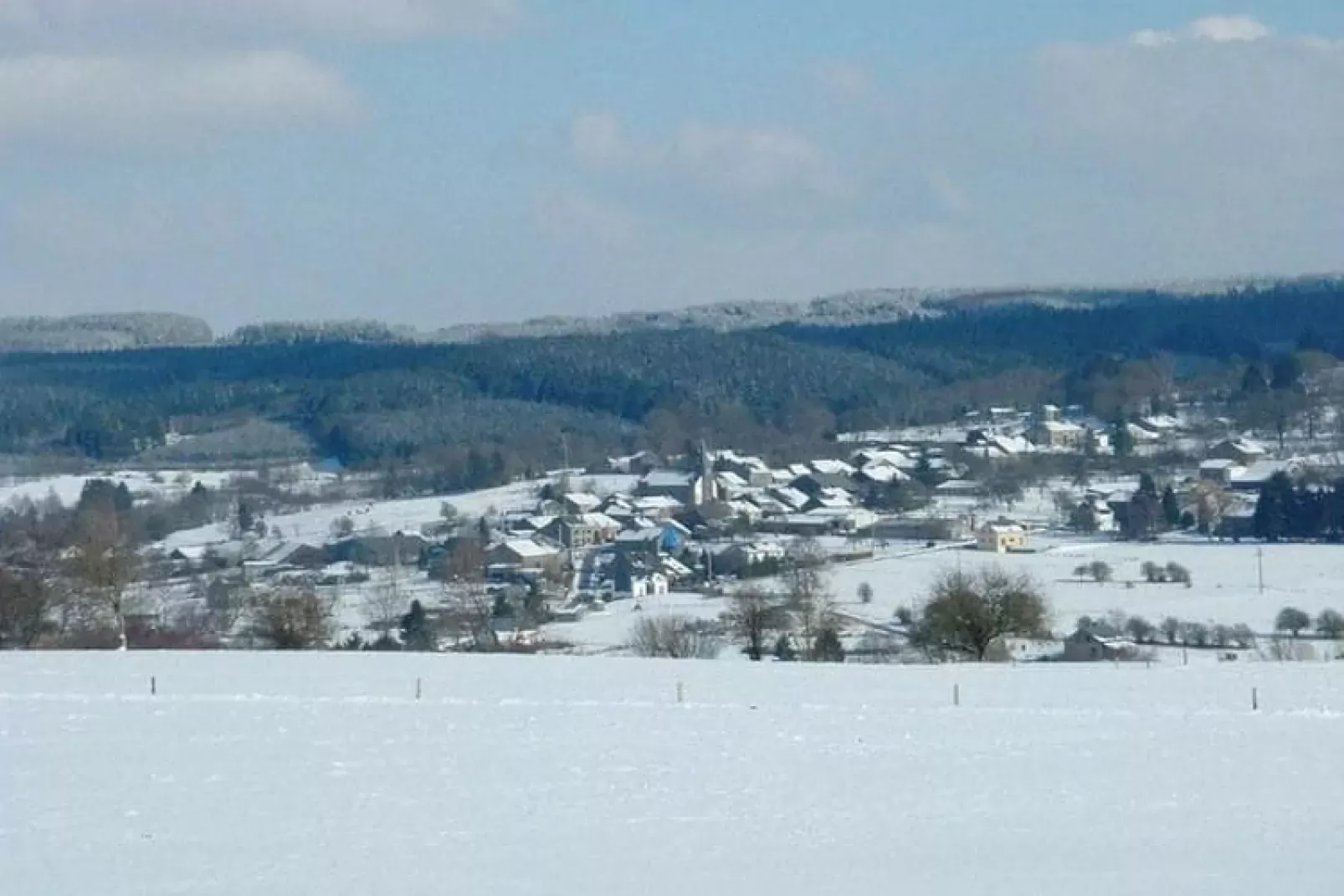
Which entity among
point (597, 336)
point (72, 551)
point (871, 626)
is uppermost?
point (597, 336)

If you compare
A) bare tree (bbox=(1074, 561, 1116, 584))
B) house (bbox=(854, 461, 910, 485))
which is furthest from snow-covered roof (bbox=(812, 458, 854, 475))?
bare tree (bbox=(1074, 561, 1116, 584))

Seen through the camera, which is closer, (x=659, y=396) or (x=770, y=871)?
(x=770, y=871)

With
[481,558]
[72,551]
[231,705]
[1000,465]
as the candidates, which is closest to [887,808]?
[231,705]

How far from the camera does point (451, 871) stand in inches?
455

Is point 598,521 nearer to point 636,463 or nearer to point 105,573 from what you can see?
point 636,463

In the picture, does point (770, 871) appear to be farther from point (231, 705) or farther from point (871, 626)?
point (871, 626)

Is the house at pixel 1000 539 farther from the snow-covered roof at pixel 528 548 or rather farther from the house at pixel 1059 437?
the house at pixel 1059 437

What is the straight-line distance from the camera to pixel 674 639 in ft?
97.6

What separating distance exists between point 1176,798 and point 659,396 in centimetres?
9541

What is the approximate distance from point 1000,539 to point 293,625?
26.5m

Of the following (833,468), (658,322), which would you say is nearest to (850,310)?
(658,322)

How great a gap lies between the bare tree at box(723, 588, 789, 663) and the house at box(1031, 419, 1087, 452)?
1890 inches

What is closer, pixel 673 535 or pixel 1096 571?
pixel 1096 571

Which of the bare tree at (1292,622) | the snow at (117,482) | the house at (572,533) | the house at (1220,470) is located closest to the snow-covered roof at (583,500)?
the house at (572,533)
